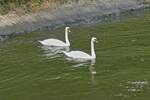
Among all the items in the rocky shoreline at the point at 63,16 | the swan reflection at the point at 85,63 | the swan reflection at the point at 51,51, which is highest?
the swan reflection at the point at 85,63

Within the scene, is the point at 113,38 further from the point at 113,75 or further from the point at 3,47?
the point at 113,75

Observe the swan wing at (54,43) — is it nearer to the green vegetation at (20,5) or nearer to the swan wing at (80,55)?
the swan wing at (80,55)

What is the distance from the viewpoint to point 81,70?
74.2 ft

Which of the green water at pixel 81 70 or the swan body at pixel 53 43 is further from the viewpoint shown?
the swan body at pixel 53 43

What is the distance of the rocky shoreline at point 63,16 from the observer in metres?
36.8

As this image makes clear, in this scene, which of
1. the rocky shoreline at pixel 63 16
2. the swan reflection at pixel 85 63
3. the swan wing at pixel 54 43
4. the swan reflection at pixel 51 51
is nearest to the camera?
the swan reflection at pixel 85 63

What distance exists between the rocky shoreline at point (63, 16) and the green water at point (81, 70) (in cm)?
453

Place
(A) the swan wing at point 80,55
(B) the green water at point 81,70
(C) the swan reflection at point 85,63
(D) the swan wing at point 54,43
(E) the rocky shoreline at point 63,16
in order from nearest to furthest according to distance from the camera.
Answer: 1. (B) the green water at point 81,70
2. (C) the swan reflection at point 85,63
3. (A) the swan wing at point 80,55
4. (D) the swan wing at point 54,43
5. (E) the rocky shoreline at point 63,16

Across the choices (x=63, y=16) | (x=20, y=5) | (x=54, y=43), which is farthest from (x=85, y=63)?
(x=20, y=5)

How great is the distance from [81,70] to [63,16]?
1791 centimetres

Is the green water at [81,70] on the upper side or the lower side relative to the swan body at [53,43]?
upper

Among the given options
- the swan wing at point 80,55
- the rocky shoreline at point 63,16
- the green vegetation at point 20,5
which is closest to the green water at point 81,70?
the swan wing at point 80,55

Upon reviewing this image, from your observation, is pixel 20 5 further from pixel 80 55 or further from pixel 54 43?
pixel 80 55

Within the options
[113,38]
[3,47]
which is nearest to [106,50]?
[113,38]
